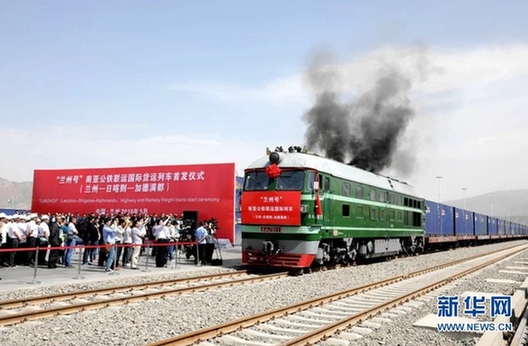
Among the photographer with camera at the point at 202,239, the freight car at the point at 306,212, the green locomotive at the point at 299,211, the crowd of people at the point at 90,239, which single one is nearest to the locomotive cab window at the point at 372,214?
the freight car at the point at 306,212

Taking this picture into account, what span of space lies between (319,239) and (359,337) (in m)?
7.98

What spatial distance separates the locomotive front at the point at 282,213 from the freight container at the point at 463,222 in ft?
100

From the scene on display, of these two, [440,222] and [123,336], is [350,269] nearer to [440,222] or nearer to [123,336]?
[123,336]

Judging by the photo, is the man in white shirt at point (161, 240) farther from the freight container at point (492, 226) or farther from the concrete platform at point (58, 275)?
Answer: the freight container at point (492, 226)

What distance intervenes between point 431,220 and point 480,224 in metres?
23.2

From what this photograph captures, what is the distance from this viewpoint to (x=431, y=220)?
34000 mm

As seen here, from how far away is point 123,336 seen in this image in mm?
7941

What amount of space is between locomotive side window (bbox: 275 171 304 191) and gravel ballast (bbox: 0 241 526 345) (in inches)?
116

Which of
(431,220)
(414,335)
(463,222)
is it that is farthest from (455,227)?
(414,335)

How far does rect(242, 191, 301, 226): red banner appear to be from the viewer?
623 inches

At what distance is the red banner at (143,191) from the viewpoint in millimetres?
30375

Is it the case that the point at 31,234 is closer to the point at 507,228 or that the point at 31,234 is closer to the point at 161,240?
the point at 161,240

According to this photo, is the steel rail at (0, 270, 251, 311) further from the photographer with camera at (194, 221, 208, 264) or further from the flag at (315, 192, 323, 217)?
the photographer with camera at (194, 221, 208, 264)

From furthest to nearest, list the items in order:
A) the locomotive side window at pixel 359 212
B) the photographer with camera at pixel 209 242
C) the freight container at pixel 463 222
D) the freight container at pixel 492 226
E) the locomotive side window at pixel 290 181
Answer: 1. the freight container at pixel 492 226
2. the freight container at pixel 463 222
3. the photographer with camera at pixel 209 242
4. the locomotive side window at pixel 359 212
5. the locomotive side window at pixel 290 181
